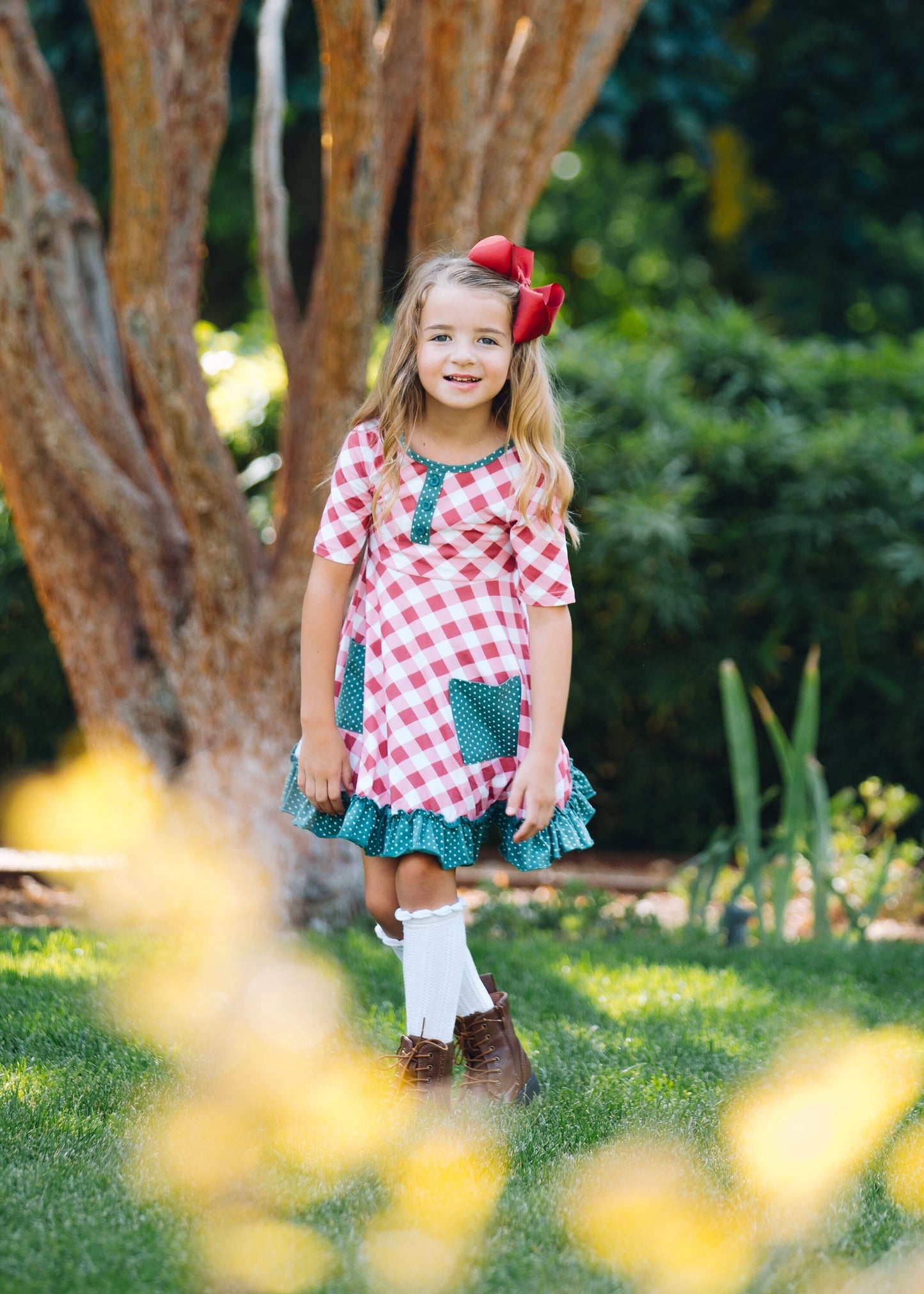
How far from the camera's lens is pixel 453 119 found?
11.4 feet

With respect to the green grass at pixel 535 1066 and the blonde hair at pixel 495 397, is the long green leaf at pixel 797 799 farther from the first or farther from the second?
the blonde hair at pixel 495 397

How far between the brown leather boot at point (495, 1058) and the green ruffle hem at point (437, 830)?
12.4 inches

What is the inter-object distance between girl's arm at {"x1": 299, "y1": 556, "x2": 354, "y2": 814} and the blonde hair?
151mm

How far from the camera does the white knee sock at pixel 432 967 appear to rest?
7.55 feet

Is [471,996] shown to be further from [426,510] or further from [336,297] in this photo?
[336,297]

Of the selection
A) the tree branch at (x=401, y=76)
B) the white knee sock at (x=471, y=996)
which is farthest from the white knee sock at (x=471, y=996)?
the tree branch at (x=401, y=76)

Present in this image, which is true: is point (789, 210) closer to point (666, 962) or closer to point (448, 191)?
point (448, 191)

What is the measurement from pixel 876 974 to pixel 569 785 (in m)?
1.48

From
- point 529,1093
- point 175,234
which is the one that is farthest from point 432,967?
point 175,234

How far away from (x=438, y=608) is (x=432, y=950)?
608 mm

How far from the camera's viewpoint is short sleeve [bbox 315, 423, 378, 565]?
2363 mm

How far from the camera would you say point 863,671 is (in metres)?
4.80

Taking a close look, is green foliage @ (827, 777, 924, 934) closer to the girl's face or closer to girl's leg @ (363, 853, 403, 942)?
girl's leg @ (363, 853, 403, 942)

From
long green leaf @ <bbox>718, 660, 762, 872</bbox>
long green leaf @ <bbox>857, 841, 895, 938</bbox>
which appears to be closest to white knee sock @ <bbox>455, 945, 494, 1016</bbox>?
long green leaf @ <bbox>718, 660, 762, 872</bbox>
